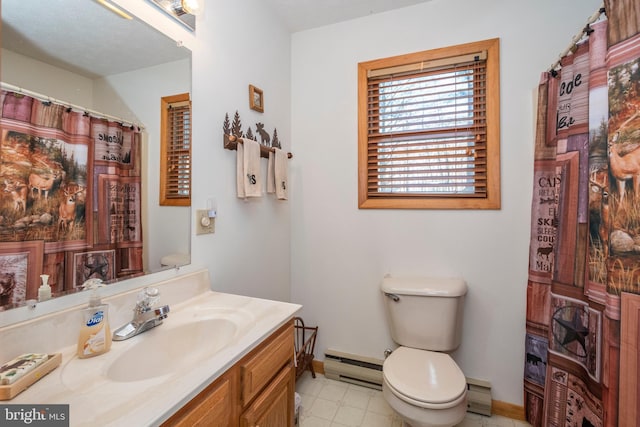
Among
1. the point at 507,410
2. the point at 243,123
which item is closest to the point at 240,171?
the point at 243,123

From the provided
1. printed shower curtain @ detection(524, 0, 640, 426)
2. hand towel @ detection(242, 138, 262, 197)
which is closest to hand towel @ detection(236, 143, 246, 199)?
hand towel @ detection(242, 138, 262, 197)

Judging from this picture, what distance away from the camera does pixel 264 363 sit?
37.4 inches

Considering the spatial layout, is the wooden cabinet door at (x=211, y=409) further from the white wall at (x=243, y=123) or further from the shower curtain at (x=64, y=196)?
the white wall at (x=243, y=123)

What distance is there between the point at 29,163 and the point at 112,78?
39cm

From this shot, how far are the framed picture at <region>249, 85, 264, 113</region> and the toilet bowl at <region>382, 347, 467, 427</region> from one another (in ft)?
5.31

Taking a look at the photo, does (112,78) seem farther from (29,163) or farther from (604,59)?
(604,59)

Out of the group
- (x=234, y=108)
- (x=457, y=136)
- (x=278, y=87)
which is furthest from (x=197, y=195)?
(x=457, y=136)

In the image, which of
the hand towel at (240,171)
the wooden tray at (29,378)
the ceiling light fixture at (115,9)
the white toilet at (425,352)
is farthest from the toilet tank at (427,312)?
the ceiling light fixture at (115,9)

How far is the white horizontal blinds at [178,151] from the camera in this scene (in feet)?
3.84

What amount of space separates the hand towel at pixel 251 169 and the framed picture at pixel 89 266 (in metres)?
0.67

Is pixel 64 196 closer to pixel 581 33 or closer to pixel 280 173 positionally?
pixel 280 173

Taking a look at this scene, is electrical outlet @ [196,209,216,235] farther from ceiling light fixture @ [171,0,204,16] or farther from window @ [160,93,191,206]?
ceiling light fixture @ [171,0,204,16]

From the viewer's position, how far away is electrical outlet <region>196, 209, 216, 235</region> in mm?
1287

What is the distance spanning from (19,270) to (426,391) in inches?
59.2
